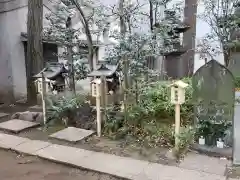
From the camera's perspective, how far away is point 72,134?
5926mm

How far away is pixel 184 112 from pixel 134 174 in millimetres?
2168

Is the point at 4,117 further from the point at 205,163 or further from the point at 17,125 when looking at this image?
the point at 205,163

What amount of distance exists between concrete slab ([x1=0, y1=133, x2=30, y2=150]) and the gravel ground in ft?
1.50

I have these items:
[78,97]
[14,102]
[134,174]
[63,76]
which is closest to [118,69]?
[78,97]

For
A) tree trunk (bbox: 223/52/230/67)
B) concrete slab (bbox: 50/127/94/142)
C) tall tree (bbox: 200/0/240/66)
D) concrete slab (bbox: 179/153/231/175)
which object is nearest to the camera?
concrete slab (bbox: 179/153/231/175)

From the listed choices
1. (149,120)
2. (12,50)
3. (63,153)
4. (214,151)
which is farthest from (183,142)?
(12,50)

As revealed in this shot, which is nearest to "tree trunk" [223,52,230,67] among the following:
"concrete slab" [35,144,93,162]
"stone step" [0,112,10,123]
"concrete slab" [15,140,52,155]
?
"concrete slab" [35,144,93,162]

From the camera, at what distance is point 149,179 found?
13.4ft

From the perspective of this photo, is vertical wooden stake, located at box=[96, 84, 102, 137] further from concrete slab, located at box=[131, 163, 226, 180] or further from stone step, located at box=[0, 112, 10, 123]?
stone step, located at box=[0, 112, 10, 123]

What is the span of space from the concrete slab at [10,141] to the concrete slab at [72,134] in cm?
66

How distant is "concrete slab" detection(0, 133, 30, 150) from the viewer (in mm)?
5602

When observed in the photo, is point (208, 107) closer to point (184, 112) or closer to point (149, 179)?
point (184, 112)

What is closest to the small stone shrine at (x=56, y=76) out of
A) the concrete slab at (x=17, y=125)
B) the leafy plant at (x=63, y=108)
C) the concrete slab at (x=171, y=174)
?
the leafy plant at (x=63, y=108)

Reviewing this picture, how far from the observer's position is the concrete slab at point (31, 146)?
5316 mm
